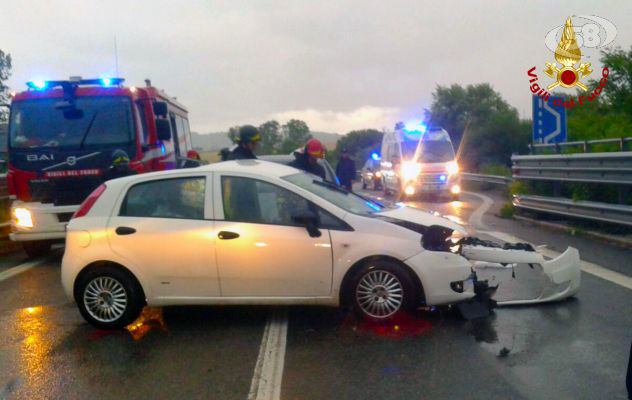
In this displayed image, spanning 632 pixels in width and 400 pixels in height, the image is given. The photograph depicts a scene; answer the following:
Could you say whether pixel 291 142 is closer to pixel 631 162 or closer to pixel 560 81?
pixel 560 81

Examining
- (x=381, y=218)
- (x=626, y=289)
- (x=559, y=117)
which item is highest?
(x=559, y=117)

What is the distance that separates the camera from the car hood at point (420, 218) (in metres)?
6.79

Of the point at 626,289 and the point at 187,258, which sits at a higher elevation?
the point at 187,258

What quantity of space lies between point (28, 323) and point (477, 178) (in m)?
23.0

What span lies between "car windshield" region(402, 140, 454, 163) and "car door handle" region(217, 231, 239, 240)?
17.5 metres

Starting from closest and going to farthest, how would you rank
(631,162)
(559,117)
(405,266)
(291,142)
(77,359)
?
(77,359) → (405,266) → (631,162) → (559,117) → (291,142)

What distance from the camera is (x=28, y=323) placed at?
7207 mm

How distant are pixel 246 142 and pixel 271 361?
14.1 feet

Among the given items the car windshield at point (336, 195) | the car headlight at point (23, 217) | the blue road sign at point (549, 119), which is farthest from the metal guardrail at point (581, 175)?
the car headlight at point (23, 217)

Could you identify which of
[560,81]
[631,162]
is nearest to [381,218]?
[631,162]

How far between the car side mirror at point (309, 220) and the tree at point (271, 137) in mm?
19660

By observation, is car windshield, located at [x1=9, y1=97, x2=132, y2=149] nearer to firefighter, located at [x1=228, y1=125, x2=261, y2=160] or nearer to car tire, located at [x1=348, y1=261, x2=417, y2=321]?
firefighter, located at [x1=228, y1=125, x2=261, y2=160]

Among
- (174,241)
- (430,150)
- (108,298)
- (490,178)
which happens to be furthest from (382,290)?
(490,178)

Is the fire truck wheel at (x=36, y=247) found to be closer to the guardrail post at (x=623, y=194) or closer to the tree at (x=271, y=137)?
the guardrail post at (x=623, y=194)
